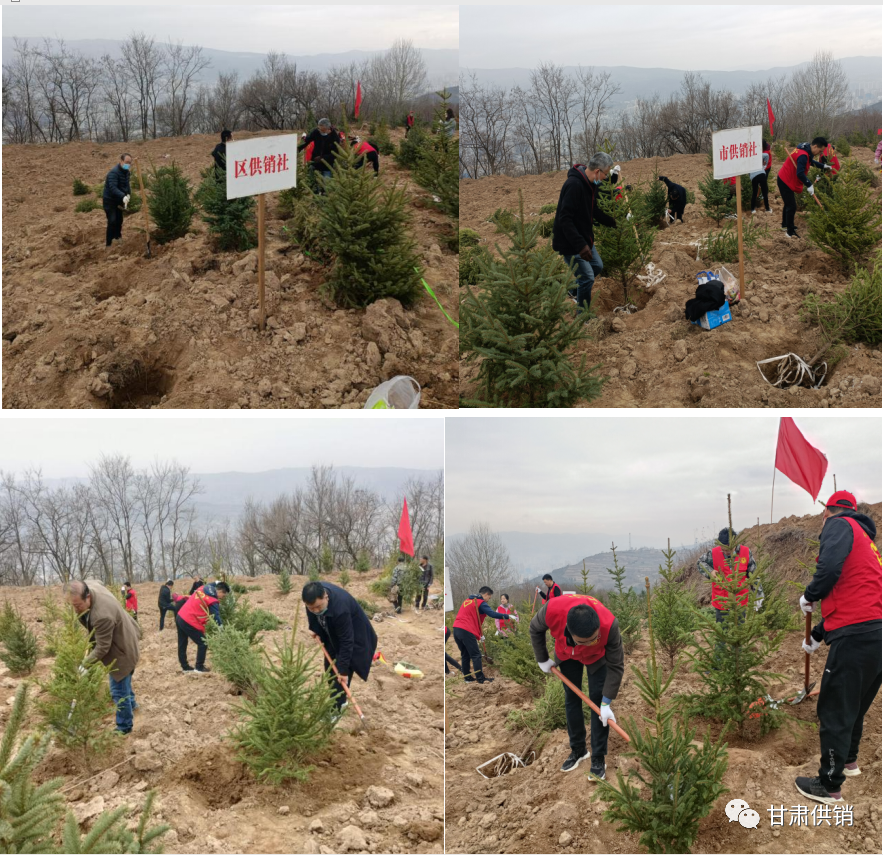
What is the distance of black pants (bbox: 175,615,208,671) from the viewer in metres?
6.03

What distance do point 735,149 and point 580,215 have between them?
140cm

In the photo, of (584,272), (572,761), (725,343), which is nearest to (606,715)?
(572,761)

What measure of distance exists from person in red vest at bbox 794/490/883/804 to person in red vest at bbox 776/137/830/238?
527 cm

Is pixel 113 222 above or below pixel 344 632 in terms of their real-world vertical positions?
above

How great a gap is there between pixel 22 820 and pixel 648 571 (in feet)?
14.1

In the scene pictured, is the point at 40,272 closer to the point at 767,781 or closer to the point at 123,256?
the point at 123,256

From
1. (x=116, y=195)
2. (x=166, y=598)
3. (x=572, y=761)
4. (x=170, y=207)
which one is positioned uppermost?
(x=116, y=195)

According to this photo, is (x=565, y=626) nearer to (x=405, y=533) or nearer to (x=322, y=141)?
(x=405, y=533)

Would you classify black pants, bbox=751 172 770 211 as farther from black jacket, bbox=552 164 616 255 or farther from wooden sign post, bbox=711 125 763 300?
black jacket, bbox=552 164 616 255

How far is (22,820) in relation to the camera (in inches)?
103

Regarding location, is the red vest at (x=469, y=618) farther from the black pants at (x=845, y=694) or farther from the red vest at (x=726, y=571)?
the black pants at (x=845, y=694)

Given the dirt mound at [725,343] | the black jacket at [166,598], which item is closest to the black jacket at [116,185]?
the black jacket at [166,598]

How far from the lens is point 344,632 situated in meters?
4.59

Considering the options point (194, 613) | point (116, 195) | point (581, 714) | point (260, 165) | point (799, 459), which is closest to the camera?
point (581, 714)
